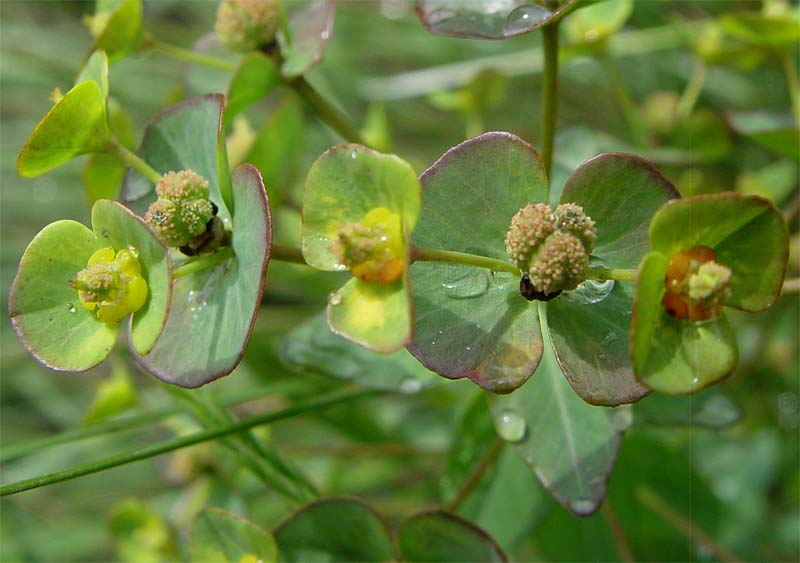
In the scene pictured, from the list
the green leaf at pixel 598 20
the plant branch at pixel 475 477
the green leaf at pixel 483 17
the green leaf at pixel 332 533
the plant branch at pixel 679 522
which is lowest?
the plant branch at pixel 679 522

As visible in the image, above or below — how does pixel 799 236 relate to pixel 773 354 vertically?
above

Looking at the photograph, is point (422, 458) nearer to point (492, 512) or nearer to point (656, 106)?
point (492, 512)

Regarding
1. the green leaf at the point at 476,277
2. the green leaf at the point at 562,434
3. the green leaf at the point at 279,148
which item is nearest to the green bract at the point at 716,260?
the green leaf at the point at 476,277

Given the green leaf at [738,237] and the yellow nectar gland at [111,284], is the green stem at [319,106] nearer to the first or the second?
the yellow nectar gland at [111,284]

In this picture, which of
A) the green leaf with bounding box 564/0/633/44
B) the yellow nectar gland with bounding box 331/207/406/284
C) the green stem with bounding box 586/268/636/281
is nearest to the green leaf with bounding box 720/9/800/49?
the green leaf with bounding box 564/0/633/44

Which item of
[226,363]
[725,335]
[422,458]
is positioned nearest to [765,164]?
[422,458]

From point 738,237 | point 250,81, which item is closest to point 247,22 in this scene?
point 250,81

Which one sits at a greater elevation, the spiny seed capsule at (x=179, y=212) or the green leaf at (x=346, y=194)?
the green leaf at (x=346, y=194)
